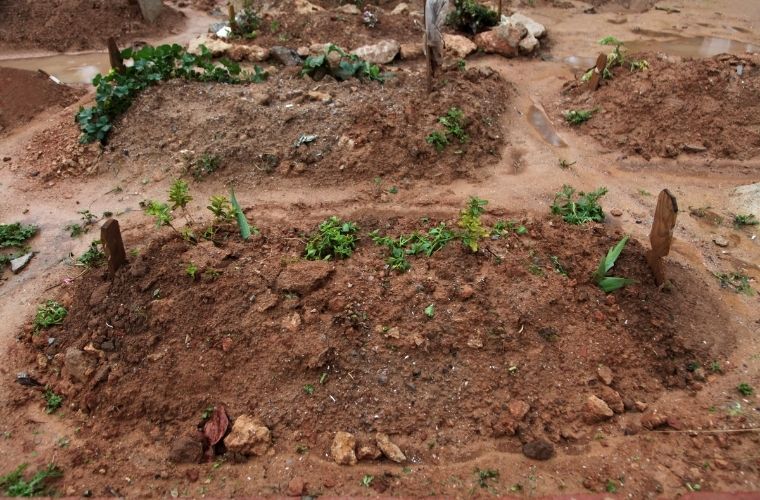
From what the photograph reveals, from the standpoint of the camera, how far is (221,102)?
21.9 ft

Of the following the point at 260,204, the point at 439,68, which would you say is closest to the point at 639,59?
the point at 439,68

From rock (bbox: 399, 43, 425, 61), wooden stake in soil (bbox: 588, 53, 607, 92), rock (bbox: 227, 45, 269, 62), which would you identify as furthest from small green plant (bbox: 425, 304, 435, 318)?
rock (bbox: 227, 45, 269, 62)

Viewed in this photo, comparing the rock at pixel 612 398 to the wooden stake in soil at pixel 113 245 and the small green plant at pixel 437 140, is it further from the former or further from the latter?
the wooden stake in soil at pixel 113 245

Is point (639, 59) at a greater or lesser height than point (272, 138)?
greater

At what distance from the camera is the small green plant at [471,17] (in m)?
9.50

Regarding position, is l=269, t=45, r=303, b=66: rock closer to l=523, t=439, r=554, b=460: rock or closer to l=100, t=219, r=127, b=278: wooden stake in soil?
l=100, t=219, r=127, b=278: wooden stake in soil

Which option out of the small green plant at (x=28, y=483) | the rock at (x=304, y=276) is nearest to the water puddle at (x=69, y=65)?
the rock at (x=304, y=276)

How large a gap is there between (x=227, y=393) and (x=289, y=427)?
52 centimetres

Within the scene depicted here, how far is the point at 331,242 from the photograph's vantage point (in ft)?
14.6

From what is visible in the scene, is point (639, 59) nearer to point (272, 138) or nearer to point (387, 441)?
point (272, 138)

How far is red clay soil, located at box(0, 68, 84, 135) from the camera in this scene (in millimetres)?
7312

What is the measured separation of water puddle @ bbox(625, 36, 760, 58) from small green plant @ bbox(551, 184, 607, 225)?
5.21 m

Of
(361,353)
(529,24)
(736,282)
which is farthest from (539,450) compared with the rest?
(529,24)

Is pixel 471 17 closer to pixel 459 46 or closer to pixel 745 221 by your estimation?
pixel 459 46
